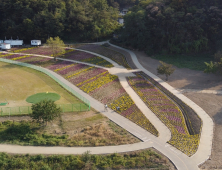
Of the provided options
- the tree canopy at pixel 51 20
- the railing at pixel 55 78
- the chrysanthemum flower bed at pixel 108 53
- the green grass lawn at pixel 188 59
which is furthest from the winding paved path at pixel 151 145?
the tree canopy at pixel 51 20

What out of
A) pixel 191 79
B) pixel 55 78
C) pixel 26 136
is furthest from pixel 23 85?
pixel 191 79

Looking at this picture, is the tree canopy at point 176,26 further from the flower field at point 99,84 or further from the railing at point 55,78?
the railing at point 55,78

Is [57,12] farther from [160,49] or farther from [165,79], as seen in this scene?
[165,79]

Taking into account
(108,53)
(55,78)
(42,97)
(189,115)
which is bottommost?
(189,115)

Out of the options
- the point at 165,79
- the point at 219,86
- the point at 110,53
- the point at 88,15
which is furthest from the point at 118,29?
the point at 219,86

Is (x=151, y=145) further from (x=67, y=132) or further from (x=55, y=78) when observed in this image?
(x=55, y=78)
